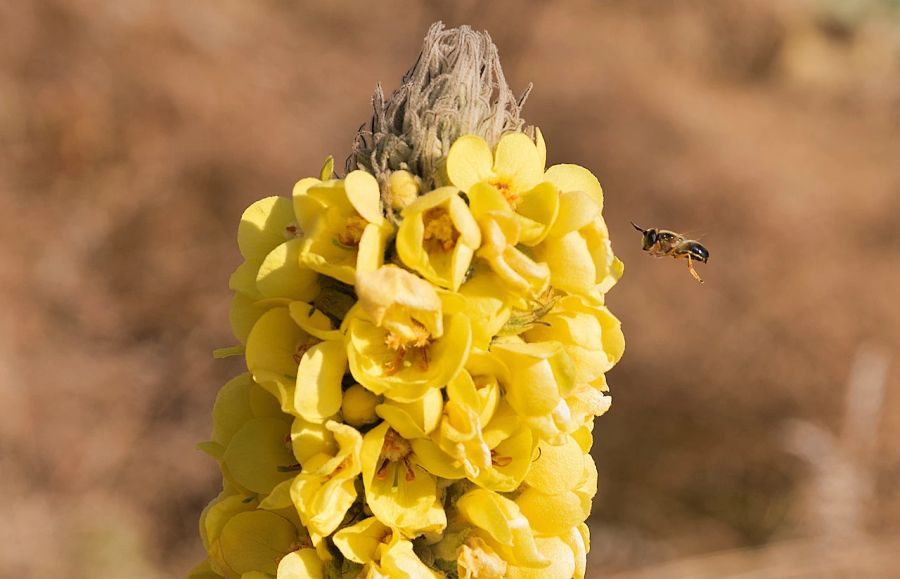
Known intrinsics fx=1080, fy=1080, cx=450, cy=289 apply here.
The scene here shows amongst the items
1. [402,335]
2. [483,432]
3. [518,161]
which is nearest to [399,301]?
[402,335]

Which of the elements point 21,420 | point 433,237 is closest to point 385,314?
point 433,237

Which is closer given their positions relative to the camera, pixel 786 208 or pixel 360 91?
pixel 786 208

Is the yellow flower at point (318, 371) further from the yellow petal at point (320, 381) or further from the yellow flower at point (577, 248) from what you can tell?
the yellow flower at point (577, 248)

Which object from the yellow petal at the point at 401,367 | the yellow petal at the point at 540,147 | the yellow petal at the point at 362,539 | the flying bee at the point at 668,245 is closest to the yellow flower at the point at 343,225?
the yellow petal at the point at 401,367

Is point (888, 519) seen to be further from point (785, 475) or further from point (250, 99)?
point (250, 99)

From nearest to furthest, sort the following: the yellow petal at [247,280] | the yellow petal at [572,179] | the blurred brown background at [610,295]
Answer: the yellow petal at [247,280], the yellow petal at [572,179], the blurred brown background at [610,295]

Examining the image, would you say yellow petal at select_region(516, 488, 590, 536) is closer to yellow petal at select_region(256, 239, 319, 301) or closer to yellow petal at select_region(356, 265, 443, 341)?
yellow petal at select_region(356, 265, 443, 341)

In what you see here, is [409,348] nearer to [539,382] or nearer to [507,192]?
[539,382]
